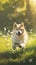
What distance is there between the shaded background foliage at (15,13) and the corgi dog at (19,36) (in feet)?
0.21

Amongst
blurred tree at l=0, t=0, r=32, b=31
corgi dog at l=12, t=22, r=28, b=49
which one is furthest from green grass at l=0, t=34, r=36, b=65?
blurred tree at l=0, t=0, r=32, b=31

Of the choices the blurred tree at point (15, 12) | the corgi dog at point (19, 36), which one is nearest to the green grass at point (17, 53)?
the corgi dog at point (19, 36)

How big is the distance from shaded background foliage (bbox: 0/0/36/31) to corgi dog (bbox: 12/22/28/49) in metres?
0.06

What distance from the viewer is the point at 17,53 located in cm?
187

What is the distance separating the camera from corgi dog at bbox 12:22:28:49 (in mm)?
1849

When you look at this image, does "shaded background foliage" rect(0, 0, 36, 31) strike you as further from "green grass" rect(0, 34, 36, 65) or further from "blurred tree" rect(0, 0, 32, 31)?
"green grass" rect(0, 34, 36, 65)

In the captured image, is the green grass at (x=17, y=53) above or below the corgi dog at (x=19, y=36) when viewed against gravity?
below

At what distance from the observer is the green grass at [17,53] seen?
1.86m

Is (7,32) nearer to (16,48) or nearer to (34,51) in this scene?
(16,48)

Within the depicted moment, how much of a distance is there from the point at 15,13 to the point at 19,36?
0.24 metres

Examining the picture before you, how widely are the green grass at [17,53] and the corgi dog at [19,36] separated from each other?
4 centimetres

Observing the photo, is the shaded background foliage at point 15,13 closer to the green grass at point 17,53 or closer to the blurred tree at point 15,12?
the blurred tree at point 15,12

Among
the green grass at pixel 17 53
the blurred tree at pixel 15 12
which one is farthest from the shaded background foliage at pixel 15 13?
the green grass at pixel 17 53

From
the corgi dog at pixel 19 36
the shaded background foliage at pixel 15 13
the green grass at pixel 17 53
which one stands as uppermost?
the shaded background foliage at pixel 15 13
